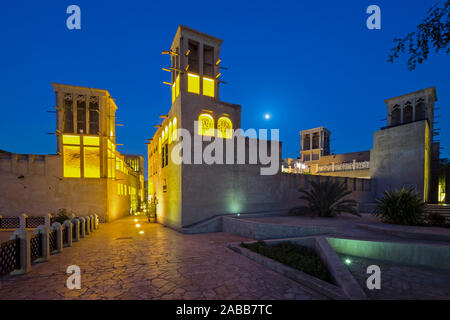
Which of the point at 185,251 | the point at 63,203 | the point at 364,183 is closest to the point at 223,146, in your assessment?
the point at 185,251

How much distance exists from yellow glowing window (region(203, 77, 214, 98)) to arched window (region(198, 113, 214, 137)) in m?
1.83

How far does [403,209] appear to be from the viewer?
410 inches

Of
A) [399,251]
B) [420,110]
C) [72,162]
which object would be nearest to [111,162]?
A: [72,162]

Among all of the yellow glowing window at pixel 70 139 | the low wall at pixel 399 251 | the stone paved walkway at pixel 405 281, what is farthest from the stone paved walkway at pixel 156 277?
the yellow glowing window at pixel 70 139

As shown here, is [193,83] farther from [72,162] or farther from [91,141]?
[72,162]

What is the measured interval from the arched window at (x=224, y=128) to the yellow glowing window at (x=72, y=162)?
41.3ft

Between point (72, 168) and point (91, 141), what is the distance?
2.70 metres

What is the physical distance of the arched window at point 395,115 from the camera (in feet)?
85.3

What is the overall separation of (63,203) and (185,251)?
46.8 ft

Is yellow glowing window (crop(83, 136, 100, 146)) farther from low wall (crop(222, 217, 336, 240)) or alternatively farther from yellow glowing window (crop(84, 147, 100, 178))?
low wall (crop(222, 217, 336, 240))

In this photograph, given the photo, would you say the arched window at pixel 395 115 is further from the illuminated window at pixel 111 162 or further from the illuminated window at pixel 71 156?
the illuminated window at pixel 71 156

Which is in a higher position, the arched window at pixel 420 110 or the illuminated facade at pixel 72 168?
the arched window at pixel 420 110

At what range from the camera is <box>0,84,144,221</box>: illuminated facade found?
16.2 m

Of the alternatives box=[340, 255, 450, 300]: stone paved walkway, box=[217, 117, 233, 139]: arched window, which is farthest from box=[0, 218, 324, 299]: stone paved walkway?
box=[217, 117, 233, 139]: arched window
